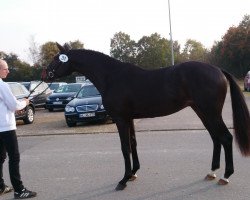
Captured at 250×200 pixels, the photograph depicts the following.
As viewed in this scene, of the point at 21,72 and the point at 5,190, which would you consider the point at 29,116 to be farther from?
the point at 21,72

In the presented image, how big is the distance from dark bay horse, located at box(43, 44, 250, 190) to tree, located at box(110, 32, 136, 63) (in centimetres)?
5978

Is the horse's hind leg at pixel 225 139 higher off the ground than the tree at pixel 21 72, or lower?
lower

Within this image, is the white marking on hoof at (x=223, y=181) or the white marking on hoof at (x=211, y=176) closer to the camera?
the white marking on hoof at (x=223, y=181)

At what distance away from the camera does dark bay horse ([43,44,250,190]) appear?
6.12 m

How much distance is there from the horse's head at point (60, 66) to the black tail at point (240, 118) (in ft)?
8.27

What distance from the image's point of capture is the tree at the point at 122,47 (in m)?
69.4

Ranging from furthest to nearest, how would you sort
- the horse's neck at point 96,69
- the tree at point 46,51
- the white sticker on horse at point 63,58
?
1. the tree at point 46,51
2. the white sticker on horse at point 63,58
3. the horse's neck at point 96,69

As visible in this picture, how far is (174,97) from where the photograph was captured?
6.25 metres

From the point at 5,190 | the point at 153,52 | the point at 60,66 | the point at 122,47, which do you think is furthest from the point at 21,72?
the point at 5,190

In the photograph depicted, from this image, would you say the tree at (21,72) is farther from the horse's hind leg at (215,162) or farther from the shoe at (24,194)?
the horse's hind leg at (215,162)

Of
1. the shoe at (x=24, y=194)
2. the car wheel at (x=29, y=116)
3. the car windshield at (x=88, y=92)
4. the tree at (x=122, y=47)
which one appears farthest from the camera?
the tree at (x=122, y=47)

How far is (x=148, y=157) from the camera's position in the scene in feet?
27.6

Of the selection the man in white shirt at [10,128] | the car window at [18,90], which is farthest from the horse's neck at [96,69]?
the car window at [18,90]

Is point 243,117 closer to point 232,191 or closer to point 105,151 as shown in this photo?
point 232,191
